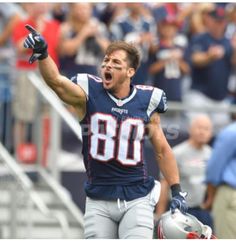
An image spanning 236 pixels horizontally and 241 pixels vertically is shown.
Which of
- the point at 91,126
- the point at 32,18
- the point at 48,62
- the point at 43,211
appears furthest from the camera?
the point at 32,18

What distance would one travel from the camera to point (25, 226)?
10672 mm

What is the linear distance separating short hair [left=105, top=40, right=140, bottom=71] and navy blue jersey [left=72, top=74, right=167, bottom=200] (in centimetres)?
25

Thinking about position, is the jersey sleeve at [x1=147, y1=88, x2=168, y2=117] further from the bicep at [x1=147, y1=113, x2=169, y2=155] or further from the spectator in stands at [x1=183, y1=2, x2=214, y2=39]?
the spectator in stands at [x1=183, y1=2, x2=214, y2=39]

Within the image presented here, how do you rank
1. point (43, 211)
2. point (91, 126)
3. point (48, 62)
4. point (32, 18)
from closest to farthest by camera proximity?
point (48, 62), point (91, 126), point (43, 211), point (32, 18)

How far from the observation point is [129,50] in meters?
7.45

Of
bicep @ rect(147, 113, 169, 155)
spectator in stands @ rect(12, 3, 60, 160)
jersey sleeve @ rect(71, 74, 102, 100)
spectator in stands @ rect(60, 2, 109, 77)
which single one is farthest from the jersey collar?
spectator in stands @ rect(60, 2, 109, 77)

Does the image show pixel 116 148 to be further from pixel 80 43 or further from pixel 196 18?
pixel 196 18

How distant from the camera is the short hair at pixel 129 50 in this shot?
292 inches

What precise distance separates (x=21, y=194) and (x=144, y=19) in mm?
2951

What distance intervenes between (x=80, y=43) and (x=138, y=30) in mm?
881

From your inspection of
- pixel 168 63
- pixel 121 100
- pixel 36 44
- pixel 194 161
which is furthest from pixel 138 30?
pixel 36 44

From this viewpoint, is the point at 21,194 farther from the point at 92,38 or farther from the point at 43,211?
the point at 92,38

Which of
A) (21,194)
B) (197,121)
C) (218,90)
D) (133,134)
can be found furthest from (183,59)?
(133,134)

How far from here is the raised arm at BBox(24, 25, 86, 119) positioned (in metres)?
6.82
